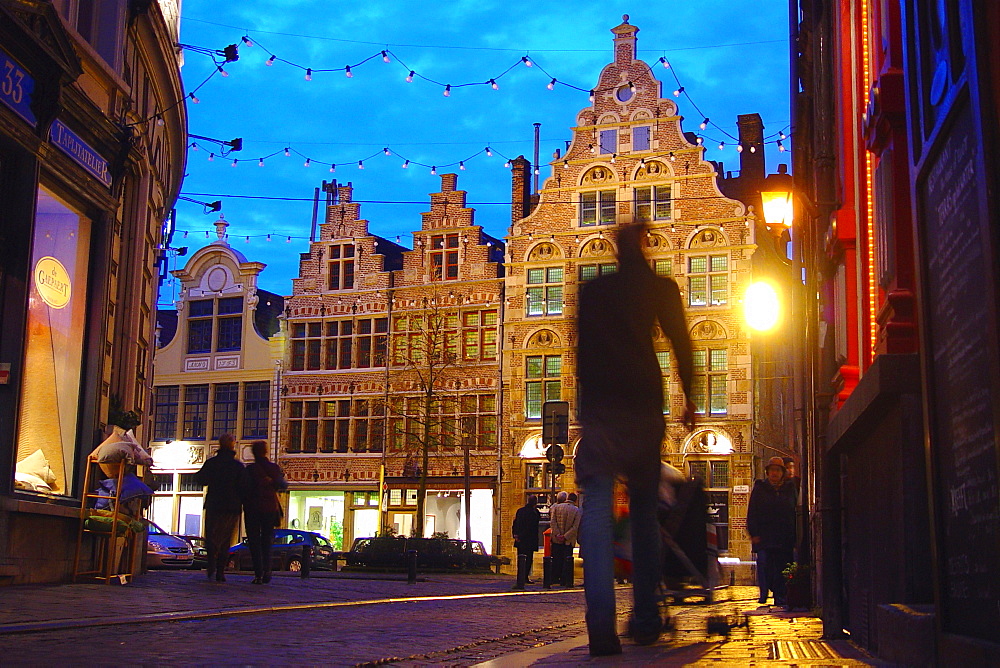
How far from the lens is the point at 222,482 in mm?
13375

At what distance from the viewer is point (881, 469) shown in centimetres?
640

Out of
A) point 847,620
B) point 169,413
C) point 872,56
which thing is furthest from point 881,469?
point 169,413

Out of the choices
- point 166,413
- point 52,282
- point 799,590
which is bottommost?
point 799,590

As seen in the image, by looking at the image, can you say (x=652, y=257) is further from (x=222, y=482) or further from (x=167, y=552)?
(x=222, y=482)

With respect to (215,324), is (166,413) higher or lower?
lower

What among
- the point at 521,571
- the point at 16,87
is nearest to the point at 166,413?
the point at 521,571

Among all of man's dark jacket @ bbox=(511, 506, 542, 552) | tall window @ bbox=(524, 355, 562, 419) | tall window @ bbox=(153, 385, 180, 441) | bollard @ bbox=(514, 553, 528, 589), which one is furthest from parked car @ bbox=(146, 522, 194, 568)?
tall window @ bbox=(153, 385, 180, 441)

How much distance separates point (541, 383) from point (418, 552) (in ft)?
52.0

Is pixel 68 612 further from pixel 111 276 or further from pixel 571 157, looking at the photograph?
pixel 571 157

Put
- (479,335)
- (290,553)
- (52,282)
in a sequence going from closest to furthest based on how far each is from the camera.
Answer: (52,282)
(290,553)
(479,335)

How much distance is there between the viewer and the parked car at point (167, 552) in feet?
83.5

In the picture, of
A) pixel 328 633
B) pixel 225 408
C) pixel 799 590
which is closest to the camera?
pixel 328 633

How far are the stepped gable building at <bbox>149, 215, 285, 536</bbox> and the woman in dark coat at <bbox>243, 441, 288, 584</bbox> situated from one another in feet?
99.6

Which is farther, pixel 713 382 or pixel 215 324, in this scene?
pixel 215 324
